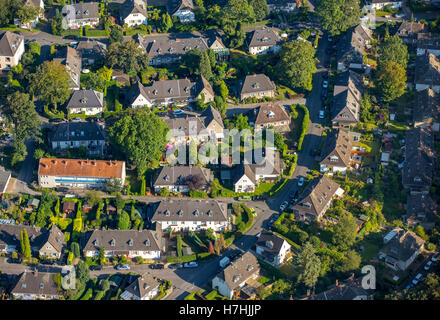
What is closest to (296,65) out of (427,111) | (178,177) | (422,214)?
(427,111)

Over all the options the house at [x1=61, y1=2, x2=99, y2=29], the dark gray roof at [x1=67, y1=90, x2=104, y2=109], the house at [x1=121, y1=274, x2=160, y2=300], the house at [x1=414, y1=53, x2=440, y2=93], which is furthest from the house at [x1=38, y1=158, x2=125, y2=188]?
the house at [x1=414, y1=53, x2=440, y2=93]

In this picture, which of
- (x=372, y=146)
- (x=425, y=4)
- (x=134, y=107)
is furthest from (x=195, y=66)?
(x=425, y=4)

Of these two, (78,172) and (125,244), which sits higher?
(78,172)

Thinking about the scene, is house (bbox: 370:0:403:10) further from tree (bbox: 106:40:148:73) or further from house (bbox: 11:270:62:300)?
house (bbox: 11:270:62:300)

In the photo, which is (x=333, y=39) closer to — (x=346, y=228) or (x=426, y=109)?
(x=426, y=109)

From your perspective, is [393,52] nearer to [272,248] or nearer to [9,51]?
[272,248]

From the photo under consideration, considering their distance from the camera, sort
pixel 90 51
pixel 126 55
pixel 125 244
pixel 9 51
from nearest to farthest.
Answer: pixel 125 244
pixel 126 55
pixel 9 51
pixel 90 51

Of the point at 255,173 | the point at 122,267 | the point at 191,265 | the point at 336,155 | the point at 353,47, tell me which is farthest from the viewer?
the point at 353,47
